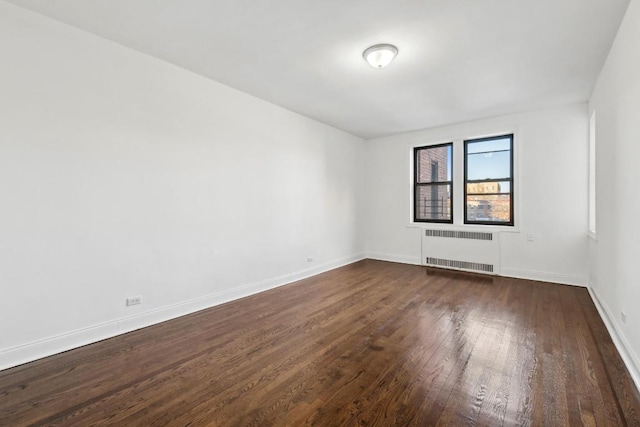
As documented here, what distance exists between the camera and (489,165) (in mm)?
5359

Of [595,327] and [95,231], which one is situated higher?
[95,231]

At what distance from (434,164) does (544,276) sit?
2.74 m

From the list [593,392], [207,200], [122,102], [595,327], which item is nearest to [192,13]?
[122,102]

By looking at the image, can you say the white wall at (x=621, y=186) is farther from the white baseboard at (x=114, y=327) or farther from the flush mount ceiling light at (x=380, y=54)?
the white baseboard at (x=114, y=327)

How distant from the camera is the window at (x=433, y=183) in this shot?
5.84 meters

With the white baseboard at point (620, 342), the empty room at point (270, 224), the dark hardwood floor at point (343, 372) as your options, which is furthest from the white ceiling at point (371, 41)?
the dark hardwood floor at point (343, 372)

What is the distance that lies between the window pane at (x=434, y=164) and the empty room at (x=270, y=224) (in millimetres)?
1278

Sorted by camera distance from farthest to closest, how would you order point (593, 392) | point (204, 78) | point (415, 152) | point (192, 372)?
point (415, 152), point (204, 78), point (192, 372), point (593, 392)

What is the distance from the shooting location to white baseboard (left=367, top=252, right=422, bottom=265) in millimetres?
6078

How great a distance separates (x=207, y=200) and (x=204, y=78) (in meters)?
1.48

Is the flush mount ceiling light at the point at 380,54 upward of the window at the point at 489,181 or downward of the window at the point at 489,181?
upward

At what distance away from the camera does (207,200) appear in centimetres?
359

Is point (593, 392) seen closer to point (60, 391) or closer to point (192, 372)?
point (192, 372)

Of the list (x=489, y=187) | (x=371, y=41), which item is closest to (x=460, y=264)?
(x=489, y=187)
